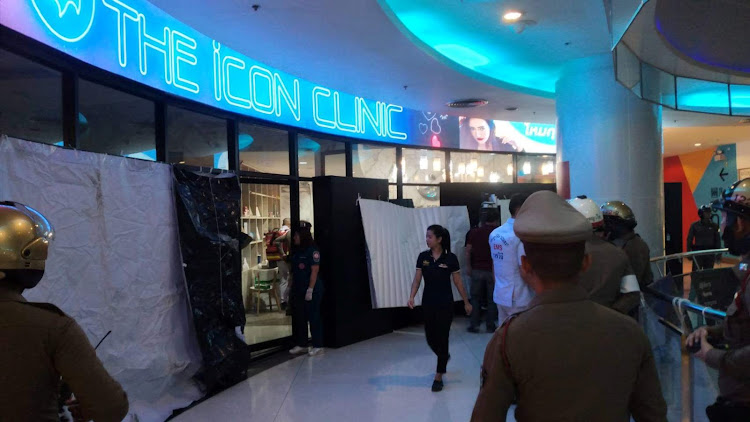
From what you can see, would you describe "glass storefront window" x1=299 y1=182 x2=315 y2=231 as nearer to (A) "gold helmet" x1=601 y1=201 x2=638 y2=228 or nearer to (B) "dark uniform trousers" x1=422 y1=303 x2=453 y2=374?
(B) "dark uniform trousers" x1=422 y1=303 x2=453 y2=374

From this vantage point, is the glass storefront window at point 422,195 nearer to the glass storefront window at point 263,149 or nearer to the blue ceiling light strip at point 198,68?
the blue ceiling light strip at point 198,68

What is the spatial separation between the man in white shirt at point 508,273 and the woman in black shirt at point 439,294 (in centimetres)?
40

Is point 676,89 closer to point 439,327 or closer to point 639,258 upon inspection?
point 639,258

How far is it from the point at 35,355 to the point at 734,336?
8.22 ft

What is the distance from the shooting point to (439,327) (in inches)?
190

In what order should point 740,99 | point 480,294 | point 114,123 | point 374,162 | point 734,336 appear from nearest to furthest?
point 734,336, point 114,123, point 740,99, point 480,294, point 374,162

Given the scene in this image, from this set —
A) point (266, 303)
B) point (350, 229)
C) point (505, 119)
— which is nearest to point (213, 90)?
point (350, 229)

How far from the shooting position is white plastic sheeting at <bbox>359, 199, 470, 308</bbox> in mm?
6762

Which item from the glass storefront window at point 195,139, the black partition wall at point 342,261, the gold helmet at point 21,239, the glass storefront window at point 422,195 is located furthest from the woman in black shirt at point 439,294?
the glass storefront window at point 422,195

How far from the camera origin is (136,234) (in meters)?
4.12

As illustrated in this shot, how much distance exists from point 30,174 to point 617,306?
3.62m

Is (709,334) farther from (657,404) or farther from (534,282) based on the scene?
(534,282)

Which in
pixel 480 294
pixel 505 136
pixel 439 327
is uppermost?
pixel 505 136

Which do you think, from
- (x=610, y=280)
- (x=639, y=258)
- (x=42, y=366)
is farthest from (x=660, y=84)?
(x=42, y=366)
